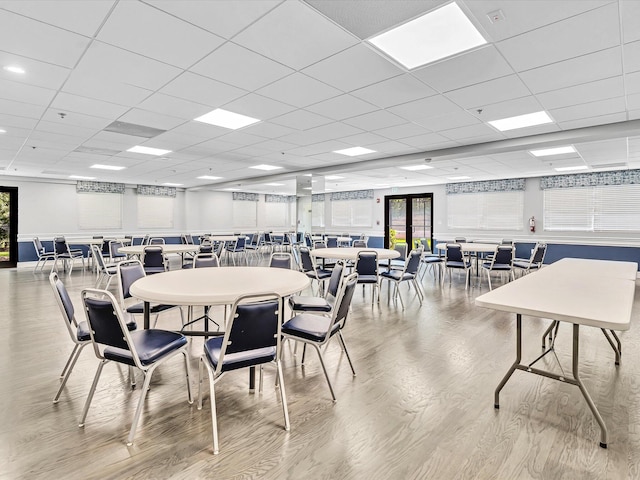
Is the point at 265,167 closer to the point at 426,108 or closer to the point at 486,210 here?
the point at 426,108

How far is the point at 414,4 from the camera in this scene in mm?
2074

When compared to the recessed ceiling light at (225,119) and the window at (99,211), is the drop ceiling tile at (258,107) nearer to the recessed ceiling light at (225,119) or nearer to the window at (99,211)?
the recessed ceiling light at (225,119)

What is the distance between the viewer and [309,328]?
94.0 inches

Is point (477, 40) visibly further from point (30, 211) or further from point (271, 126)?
point (30, 211)

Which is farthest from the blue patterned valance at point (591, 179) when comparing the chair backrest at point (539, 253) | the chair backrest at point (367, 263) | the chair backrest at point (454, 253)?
the chair backrest at point (367, 263)

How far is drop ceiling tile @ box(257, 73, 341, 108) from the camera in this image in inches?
127

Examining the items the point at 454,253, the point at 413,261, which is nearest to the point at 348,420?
the point at 413,261

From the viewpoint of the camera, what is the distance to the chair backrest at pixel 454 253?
6656 millimetres

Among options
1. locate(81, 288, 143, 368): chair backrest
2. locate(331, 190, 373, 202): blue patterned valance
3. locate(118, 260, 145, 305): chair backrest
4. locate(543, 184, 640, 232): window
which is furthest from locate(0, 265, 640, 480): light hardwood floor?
locate(331, 190, 373, 202): blue patterned valance

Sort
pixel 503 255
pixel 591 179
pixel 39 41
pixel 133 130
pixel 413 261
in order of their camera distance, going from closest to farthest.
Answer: pixel 39 41
pixel 133 130
pixel 413 261
pixel 503 255
pixel 591 179

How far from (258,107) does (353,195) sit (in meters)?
10.1

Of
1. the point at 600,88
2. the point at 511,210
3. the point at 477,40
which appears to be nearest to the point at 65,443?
the point at 477,40

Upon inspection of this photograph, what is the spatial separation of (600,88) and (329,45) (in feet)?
9.10

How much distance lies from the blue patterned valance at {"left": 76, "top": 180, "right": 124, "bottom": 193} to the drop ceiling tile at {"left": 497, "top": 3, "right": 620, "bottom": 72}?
11809 mm
